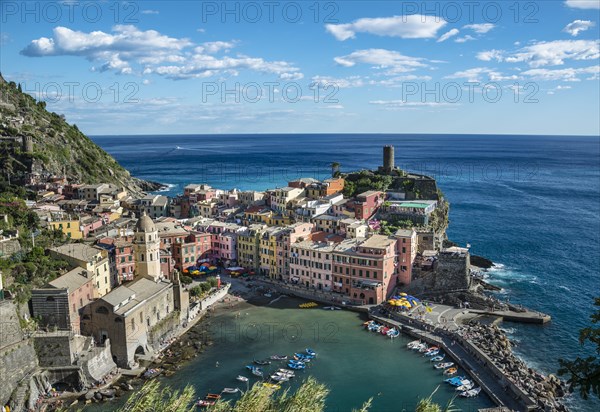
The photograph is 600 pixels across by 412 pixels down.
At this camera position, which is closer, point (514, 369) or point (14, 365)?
point (14, 365)

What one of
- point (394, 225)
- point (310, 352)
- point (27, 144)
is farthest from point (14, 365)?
point (27, 144)

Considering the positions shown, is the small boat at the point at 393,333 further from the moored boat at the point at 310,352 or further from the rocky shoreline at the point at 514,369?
the moored boat at the point at 310,352

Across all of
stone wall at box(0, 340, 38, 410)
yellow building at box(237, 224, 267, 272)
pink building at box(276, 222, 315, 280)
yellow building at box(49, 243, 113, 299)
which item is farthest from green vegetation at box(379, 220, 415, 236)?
stone wall at box(0, 340, 38, 410)

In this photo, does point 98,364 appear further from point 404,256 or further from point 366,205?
point 366,205

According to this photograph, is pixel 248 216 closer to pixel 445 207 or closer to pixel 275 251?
pixel 275 251

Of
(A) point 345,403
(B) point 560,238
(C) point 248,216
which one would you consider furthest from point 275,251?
(B) point 560,238
